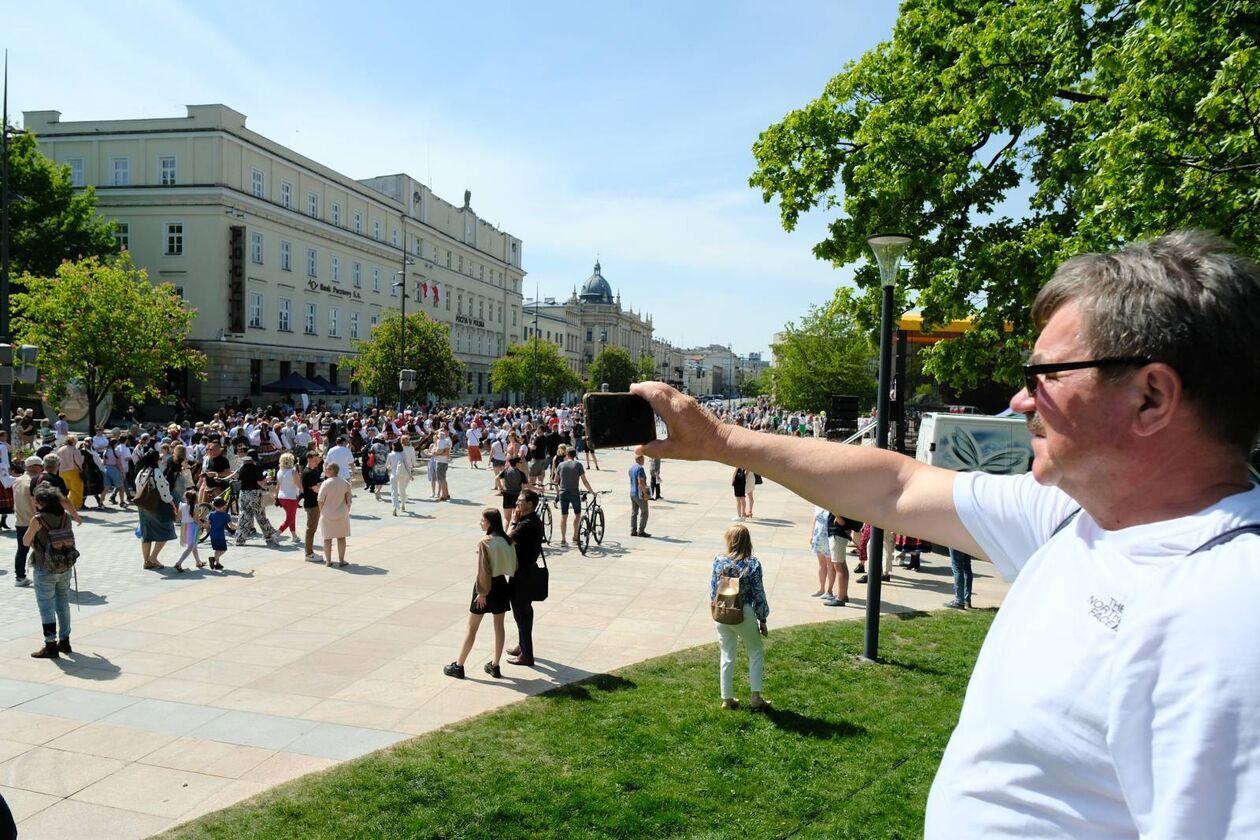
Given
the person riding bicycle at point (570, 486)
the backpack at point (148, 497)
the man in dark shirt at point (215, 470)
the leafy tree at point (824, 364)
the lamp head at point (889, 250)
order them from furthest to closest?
1. the leafy tree at point (824, 364)
2. the person riding bicycle at point (570, 486)
3. the man in dark shirt at point (215, 470)
4. the backpack at point (148, 497)
5. the lamp head at point (889, 250)

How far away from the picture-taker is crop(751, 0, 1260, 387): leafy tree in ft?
21.5

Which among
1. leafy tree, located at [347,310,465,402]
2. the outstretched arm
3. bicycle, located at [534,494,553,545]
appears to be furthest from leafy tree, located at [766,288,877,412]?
the outstretched arm

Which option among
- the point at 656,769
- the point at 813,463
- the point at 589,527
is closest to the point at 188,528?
the point at 589,527

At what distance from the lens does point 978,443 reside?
1540cm

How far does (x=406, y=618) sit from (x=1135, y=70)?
9301 mm

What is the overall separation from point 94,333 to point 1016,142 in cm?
2800

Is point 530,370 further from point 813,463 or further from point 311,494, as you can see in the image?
point 813,463

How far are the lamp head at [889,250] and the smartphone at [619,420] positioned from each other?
6.95m

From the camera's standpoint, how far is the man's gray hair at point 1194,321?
120 cm

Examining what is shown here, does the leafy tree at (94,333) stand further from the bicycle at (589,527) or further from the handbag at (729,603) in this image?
the handbag at (729,603)

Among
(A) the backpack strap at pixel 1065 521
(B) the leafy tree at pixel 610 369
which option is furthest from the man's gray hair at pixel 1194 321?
(B) the leafy tree at pixel 610 369

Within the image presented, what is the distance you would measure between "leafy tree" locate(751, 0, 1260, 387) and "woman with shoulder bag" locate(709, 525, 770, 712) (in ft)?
13.5

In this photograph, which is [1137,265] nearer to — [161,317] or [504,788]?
[504,788]

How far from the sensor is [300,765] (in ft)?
19.5
